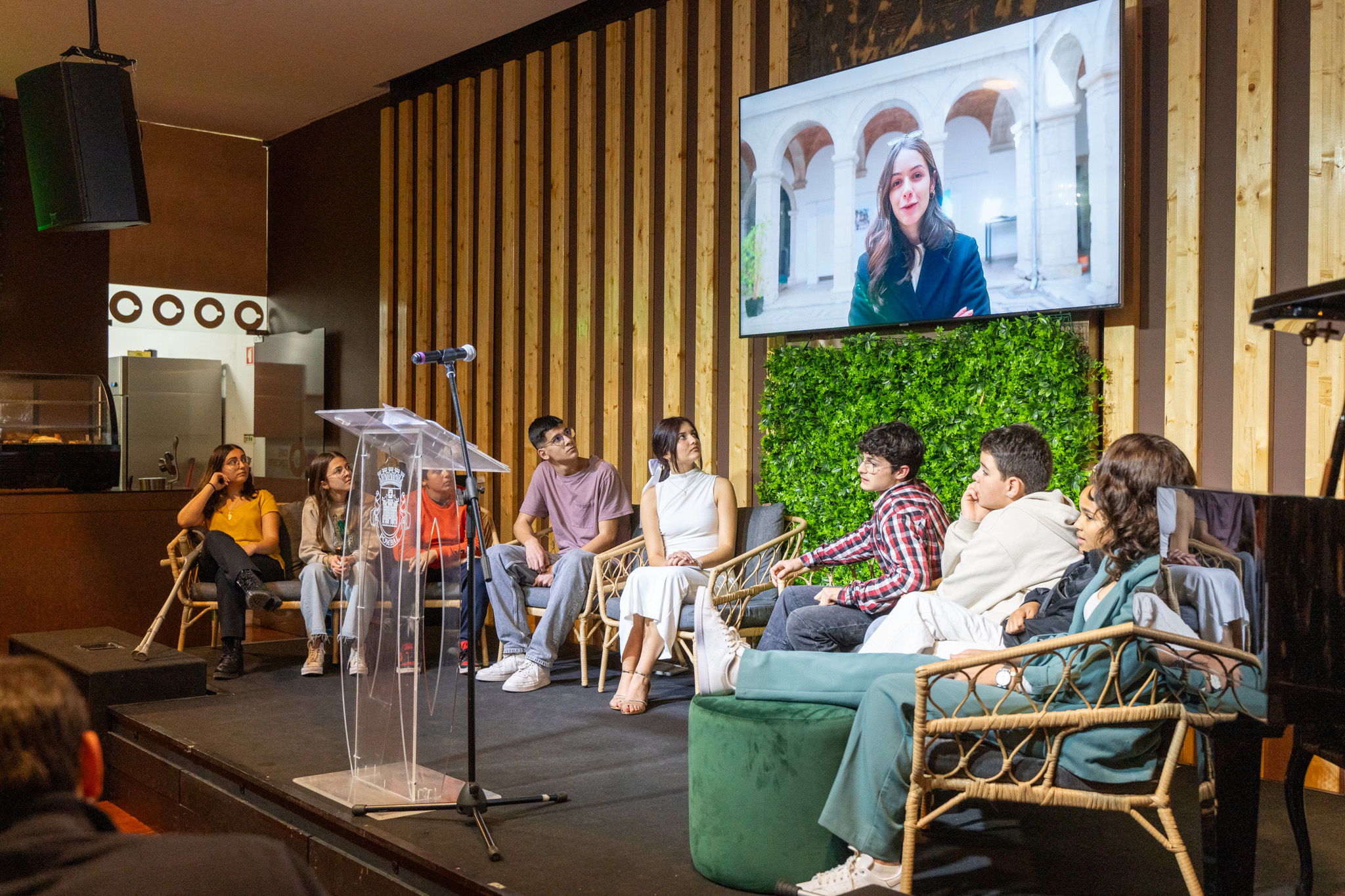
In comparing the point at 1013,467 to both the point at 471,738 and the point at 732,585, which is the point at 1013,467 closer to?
the point at 732,585

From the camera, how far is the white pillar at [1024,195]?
171 inches

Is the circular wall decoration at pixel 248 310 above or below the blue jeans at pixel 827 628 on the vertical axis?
above

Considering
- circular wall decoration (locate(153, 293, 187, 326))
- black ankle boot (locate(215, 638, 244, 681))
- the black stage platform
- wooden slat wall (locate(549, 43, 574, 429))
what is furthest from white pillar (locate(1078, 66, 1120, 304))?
circular wall decoration (locate(153, 293, 187, 326))

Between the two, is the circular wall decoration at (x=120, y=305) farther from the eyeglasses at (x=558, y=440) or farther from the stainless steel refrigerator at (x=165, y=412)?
the eyeglasses at (x=558, y=440)

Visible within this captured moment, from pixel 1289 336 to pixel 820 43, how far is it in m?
2.51

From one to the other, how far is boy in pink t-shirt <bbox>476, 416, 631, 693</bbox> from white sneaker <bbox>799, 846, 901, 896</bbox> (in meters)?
2.56

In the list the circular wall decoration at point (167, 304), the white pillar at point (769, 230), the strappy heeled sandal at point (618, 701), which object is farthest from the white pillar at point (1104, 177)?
the circular wall decoration at point (167, 304)

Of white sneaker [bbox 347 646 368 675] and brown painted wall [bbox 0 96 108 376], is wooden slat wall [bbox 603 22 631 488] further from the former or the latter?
brown painted wall [bbox 0 96 108 376]

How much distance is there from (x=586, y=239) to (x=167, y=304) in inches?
173

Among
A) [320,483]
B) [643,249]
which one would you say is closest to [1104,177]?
[643,249]

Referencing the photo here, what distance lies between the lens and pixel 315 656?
5516mm

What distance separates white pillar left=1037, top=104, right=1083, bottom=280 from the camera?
422 cm

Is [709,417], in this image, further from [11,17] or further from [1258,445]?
[11,17]

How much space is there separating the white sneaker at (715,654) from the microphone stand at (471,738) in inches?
24.1
